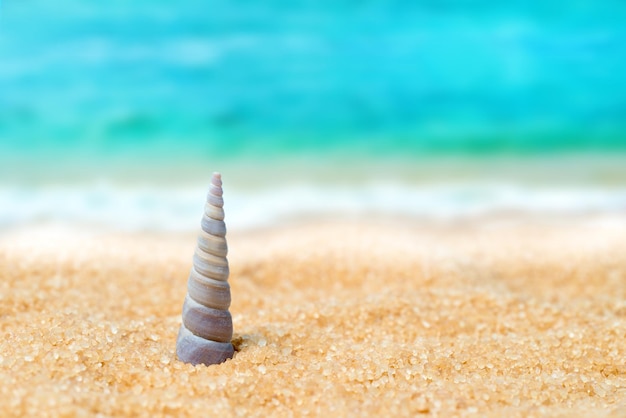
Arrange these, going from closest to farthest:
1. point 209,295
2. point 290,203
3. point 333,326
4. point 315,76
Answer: point 209,295, point 333,326, point 290,203, point 315,76

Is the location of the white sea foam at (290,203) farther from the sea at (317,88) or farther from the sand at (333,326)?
the sand at (333,326)

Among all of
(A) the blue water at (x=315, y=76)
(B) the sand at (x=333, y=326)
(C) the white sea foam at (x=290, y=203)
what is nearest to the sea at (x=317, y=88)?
(A) the blue water at (x=315, y=76)

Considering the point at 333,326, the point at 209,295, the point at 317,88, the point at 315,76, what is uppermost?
the point at 315,76

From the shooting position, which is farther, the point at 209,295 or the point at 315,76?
the point at 315,76

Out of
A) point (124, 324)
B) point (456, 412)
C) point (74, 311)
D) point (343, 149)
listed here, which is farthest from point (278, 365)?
point (343, 149)

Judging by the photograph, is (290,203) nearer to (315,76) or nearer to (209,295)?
(315,76)

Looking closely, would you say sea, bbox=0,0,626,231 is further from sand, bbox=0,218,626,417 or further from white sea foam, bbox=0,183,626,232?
sand, bbox=0,218,626,417

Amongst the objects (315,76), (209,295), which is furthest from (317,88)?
(209,295)
